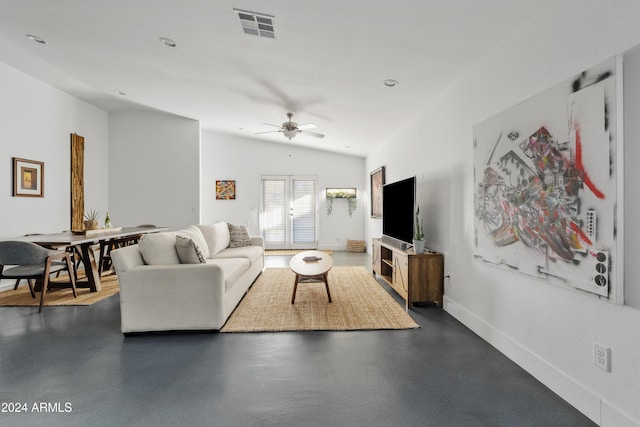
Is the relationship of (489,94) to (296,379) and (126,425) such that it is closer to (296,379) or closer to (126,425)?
(296,379)

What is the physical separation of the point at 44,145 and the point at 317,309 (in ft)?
17.7

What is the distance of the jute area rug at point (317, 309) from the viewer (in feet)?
9.71

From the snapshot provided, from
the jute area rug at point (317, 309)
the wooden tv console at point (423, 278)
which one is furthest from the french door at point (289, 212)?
the wooden tv console at point (423, 278)

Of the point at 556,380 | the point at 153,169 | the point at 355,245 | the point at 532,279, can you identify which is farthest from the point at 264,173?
the point at 556,380

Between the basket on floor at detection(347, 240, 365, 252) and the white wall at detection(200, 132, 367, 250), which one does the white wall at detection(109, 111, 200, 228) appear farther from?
the basket on floor at detection(347, 240, 365, 252)

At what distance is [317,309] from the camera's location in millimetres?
3418

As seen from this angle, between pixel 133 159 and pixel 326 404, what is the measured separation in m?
6.89

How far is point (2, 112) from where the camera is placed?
4.41 meters

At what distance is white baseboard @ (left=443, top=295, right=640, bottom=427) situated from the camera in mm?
1568

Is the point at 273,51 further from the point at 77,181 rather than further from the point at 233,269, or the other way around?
the point at 77,181

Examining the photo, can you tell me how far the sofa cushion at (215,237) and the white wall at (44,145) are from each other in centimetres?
273

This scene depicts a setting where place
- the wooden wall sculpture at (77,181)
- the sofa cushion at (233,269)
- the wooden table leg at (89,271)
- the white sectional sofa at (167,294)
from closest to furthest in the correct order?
the white sectional sofa at (167,294), the sofa cushion at (233,269), the wooden table leg at (89,271), the wooden wall sculpture at (77,181)

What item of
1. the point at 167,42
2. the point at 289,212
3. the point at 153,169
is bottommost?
the point at 289,212

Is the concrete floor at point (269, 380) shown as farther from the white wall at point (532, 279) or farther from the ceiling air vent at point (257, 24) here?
the ceiling air vent at point (257, 24)
